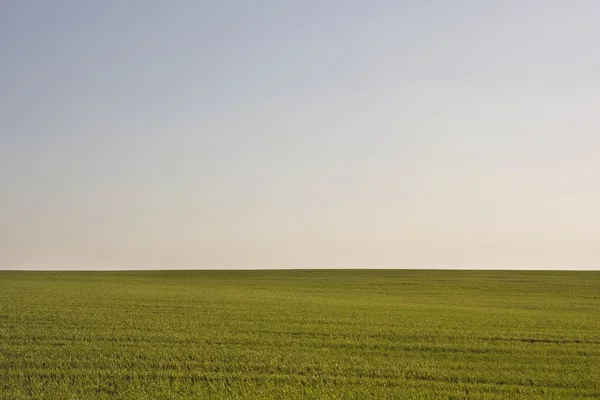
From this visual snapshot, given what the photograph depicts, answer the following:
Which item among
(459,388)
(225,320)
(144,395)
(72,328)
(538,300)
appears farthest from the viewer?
(538,300)

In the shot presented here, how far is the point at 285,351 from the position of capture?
18.2 meters

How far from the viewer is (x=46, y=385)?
1356 centimetres

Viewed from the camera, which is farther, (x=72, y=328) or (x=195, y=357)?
(x=72, y=328)

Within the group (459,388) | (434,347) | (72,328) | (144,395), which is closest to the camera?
(144,395)

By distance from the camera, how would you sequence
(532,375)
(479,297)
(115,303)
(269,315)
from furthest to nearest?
(479,297) → (115,303) → (269,315) → (532,375)

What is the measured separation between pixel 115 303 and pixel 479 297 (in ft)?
91.9

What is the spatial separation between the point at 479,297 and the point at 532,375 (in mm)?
30700

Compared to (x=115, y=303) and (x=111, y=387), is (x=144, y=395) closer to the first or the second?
(x=111, y=387)

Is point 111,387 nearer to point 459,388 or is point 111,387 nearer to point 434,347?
point 459,388

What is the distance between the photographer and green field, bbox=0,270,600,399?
1392 cm

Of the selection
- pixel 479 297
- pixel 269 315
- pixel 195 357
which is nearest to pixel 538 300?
pixel 479 297

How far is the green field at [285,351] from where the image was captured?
45.7 feet

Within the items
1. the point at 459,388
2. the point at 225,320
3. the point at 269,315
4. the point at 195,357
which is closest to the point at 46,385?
the point at 195,357

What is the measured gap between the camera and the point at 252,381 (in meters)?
14.4
